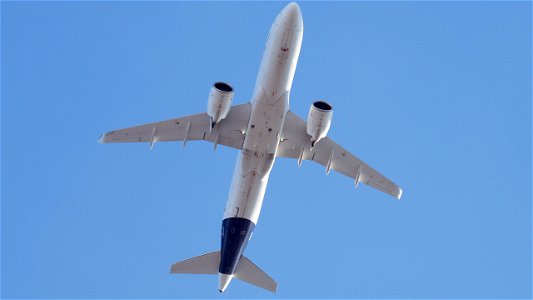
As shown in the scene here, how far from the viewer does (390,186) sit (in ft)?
136

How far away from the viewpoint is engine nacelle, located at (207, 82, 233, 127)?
116ft

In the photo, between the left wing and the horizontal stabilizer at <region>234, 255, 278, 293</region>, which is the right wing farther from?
the horizontal stabilizer at <region>234, 255, 278, 293</region>

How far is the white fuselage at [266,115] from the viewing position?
3541 cm

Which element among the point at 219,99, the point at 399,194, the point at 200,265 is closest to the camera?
the point at 219,99

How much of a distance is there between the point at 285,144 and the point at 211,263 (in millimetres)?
7974

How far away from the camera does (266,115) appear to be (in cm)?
3641

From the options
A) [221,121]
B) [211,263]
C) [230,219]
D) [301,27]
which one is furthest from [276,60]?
[211,263]

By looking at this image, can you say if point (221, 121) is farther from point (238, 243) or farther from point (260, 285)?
point (260, 285)

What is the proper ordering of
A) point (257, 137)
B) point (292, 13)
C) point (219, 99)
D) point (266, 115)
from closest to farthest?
1. point (219, 99)
2. point (292, 13)
3. point (266, 115)
4. point (257, 137)

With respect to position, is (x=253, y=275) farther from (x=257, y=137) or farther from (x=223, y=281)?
(x=257, y=137)

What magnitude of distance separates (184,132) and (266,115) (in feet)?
18.5

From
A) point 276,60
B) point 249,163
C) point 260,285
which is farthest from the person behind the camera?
point 260,285

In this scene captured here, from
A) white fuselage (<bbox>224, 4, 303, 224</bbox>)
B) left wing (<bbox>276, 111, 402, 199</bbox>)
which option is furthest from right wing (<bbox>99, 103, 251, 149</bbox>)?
left wing (<bbox>276, 111, 402, 199</bbox>)

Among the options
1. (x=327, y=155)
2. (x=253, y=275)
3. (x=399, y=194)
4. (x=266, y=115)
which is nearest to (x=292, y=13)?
(x=266, y=115)
